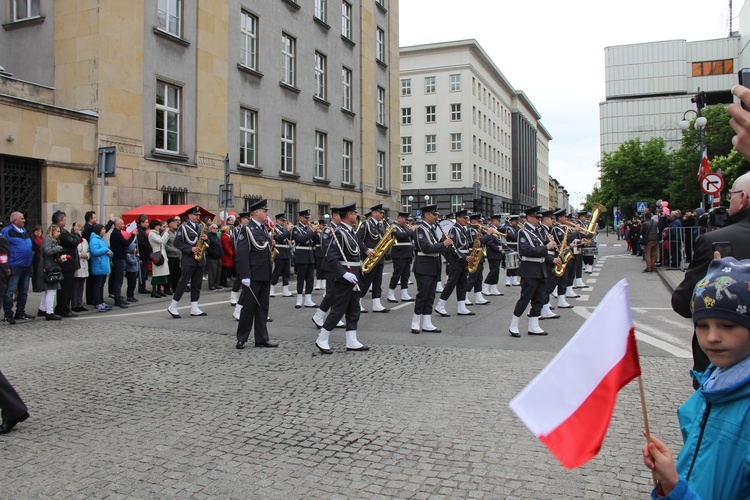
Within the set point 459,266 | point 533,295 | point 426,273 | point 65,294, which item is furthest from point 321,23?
point 533,295

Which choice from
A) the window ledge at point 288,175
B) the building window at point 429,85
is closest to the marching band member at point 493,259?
the window ledge at point 288,175

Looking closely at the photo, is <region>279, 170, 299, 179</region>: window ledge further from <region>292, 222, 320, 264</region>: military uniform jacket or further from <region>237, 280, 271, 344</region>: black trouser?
<region>237, 280, 271, 344</region>: black trouser

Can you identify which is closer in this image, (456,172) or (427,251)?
(427,251)

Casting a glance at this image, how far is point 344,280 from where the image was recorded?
29.4 ft

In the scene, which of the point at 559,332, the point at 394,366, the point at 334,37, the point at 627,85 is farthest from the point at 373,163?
the point at 627,85

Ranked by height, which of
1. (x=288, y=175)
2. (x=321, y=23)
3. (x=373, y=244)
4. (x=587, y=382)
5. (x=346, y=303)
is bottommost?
(x=346, y=303)

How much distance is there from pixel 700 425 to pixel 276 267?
1328cm

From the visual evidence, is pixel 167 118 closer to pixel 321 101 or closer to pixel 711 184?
pixel 321 101

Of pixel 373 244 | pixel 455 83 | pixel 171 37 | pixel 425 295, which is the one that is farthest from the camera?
Result: pixel 455 83

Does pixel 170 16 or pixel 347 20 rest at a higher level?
pixel 347 20

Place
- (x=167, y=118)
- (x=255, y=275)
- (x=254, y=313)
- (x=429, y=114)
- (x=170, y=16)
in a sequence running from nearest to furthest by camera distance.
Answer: (x=254, y=313) < (x=255, y=275) < (x=167, y=118) < (x=170, y=16) < (x=429, y=114)

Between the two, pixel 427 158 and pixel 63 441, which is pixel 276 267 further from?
pixel 427 158

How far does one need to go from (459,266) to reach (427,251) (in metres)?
1.27

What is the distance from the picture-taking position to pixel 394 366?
25.3ft
